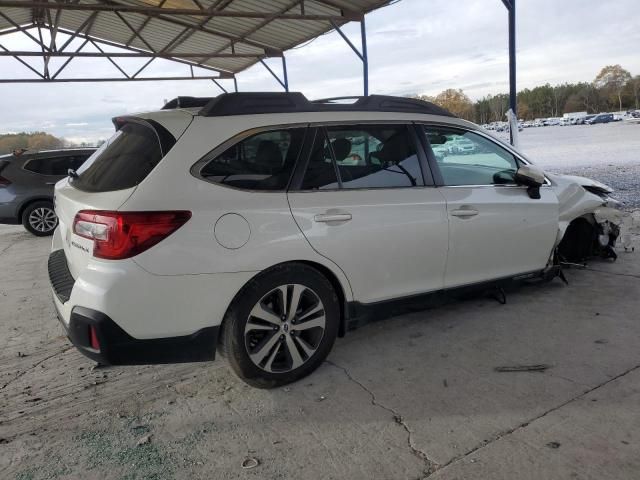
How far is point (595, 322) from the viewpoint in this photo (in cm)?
398

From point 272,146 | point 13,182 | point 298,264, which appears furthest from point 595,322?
point 13,182

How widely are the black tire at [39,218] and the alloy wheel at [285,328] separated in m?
8.39

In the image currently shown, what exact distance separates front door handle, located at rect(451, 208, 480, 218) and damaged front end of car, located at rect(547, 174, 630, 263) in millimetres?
1289

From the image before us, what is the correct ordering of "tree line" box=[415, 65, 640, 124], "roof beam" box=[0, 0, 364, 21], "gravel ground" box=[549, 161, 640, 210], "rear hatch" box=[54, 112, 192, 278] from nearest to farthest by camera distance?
"rear hatch" box=[54, 112, 192, 278]
"gravel ground" box=[549, 161, 640, 210]
"roof beam" box=[0, 0, 364, 21]
"tree line" box=[415, 65, 640, 124]

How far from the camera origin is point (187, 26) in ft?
46.6

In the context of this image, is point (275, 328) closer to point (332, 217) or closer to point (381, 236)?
point (332, 217)

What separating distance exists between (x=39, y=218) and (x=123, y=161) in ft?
27.1

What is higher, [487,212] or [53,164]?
[53,164]

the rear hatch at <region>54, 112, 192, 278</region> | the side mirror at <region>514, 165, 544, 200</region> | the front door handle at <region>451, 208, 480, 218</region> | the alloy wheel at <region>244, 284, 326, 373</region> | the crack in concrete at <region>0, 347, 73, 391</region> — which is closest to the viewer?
the rear hatch at <region>54, 112, 192, 278</region>

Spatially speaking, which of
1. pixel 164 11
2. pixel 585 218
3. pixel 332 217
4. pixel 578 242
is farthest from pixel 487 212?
A: pixel 164 11

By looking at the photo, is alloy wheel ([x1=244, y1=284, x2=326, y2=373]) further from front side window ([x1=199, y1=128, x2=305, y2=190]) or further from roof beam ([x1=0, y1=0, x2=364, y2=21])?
roof beam ([x1=0, y1=0, x2=364, y2=21])

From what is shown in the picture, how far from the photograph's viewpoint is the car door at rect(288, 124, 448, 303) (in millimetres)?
3146

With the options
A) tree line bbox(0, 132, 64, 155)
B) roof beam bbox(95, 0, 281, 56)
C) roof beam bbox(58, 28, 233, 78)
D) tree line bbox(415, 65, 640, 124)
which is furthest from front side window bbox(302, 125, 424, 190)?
tree line bbox(415, 65, 640, 124)

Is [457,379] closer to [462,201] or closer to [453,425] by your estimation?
[453,425]
